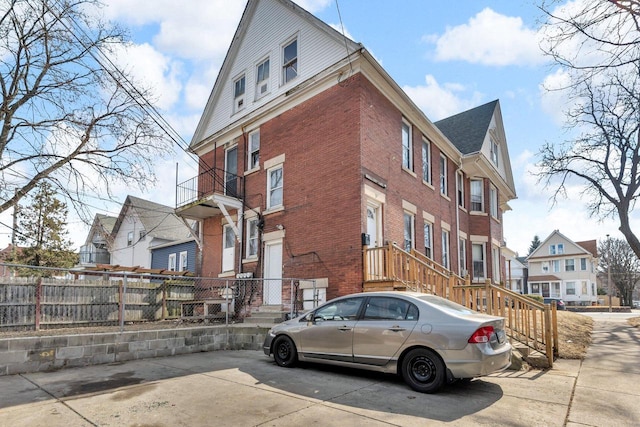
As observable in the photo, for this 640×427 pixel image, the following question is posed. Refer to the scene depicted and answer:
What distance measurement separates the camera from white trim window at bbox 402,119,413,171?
47.9 feet

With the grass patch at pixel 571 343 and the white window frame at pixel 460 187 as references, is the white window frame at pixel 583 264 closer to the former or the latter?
the white window frame at pixel 460 187

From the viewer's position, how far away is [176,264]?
25.9m

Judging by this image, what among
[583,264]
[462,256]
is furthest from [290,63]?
[583,264]

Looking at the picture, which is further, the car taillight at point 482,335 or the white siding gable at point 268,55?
the white siding gable at point 268,55

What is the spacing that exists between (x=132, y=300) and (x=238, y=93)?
29.5 ft

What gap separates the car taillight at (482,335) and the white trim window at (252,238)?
383 inches

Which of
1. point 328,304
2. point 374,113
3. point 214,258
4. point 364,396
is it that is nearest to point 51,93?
point 214,258

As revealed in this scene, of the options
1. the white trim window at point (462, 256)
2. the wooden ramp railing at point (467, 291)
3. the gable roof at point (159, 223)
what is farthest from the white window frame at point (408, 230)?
the gable roof at point (159, 223)

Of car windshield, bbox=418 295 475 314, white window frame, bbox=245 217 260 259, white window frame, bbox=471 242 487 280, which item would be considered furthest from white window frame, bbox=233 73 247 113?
white window frame, bbox=471 242 487 280

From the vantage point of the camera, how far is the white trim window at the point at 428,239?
15734 mm

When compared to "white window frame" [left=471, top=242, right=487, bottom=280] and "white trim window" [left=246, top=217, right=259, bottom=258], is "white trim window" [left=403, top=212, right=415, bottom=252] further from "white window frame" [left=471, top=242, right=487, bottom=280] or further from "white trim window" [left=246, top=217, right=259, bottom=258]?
"white window frame" [left=471, top=242, right=487, bottom=280]

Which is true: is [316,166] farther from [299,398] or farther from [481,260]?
[481,260]

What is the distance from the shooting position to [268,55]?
51.7ft

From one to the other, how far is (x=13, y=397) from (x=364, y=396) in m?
4.84
